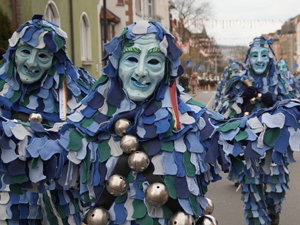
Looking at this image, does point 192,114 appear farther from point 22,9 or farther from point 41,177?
point 22,9

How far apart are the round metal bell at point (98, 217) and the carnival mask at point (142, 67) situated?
64 centimetres

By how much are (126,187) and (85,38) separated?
1433 cm

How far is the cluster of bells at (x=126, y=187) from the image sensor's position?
2.49 metres

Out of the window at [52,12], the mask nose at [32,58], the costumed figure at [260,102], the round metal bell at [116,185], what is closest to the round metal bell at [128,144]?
the round metal bell at [116,185]

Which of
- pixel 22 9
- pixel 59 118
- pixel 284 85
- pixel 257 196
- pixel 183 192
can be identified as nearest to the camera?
pixel 183 192

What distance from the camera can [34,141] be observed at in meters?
2.59

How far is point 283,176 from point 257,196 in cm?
38

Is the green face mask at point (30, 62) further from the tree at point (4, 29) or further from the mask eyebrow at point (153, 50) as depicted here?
the tree at point (4, 29)

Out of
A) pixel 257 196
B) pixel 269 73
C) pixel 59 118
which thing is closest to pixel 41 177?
pixel 59 118

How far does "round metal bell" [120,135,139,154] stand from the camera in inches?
99.7

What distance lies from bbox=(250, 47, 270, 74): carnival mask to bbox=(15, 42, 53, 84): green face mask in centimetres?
290

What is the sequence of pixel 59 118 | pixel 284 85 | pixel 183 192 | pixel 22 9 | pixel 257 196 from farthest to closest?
pixel 22 9 < pixel 284 85 < pixel 257 196 < pixel 59 118 < pixel 183 192

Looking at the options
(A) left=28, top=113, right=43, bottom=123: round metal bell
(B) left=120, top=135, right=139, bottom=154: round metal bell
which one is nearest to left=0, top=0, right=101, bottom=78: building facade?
(A) left=28, top=113, right=43, bottom=123: round metal bell

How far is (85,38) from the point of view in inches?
645
